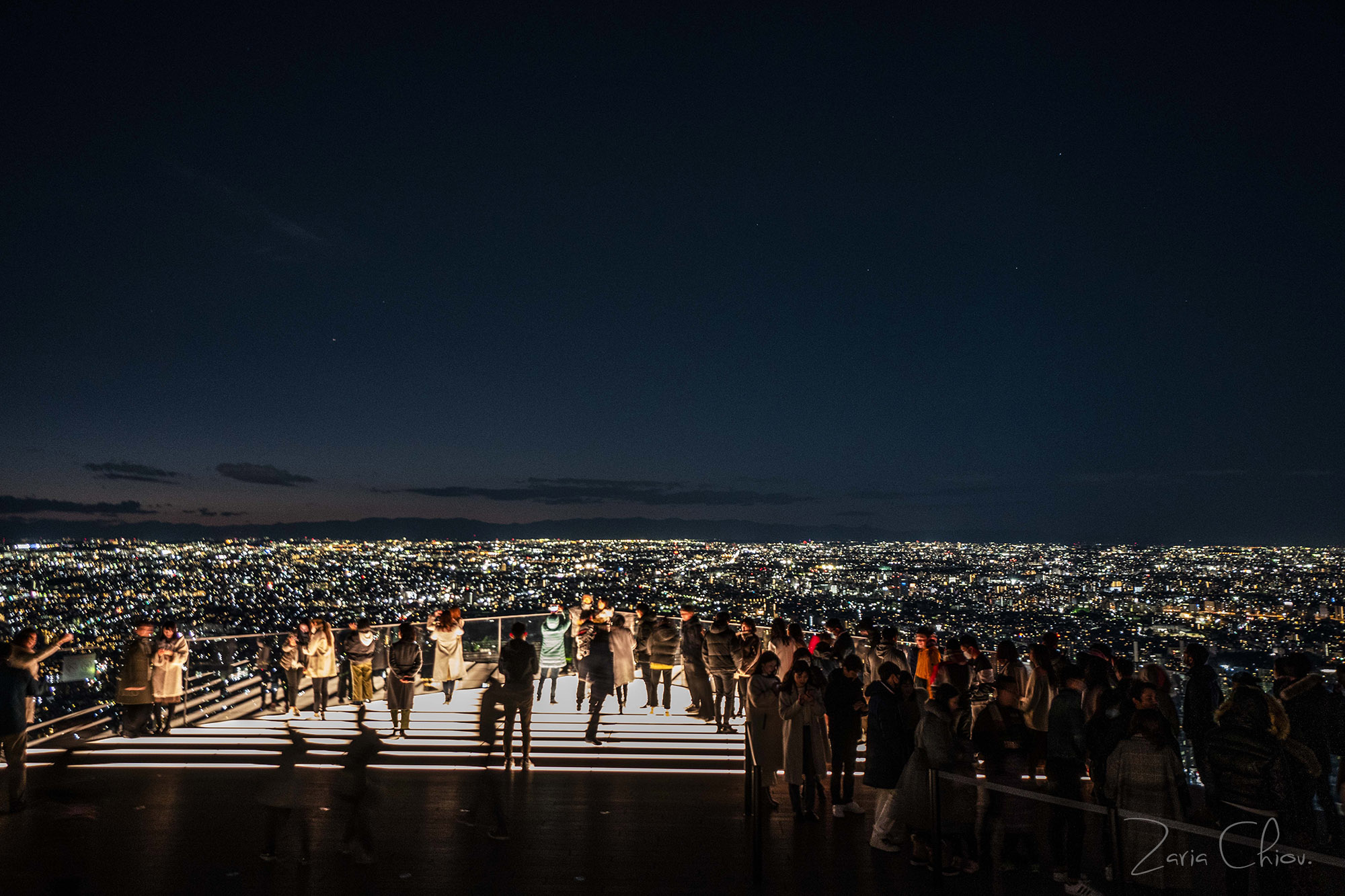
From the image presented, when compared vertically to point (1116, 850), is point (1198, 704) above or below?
above

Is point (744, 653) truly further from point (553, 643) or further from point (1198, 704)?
point (1198, 704)

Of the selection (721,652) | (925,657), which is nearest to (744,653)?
(721,652)

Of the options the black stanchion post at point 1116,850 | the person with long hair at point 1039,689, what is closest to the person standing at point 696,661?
the person with long hair at point 1039,689

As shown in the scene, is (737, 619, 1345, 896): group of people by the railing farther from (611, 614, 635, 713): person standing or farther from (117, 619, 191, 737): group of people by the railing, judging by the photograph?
(117, 619, 191, 737): group of people by the railing

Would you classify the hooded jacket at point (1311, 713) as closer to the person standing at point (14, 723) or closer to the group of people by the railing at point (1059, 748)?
the group of people by the railing at point (1059, 748)

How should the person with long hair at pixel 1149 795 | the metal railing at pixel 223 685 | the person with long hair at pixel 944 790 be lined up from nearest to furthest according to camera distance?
1. the person with long hair at pixel 1149 795
2. the person with long hair at pixel 944 790
3. the metal railing at pixel 223 685

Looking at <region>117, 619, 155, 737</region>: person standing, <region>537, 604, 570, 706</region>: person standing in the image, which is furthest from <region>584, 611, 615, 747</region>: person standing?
<region>117, 619, 155, 737</region>: person standing
